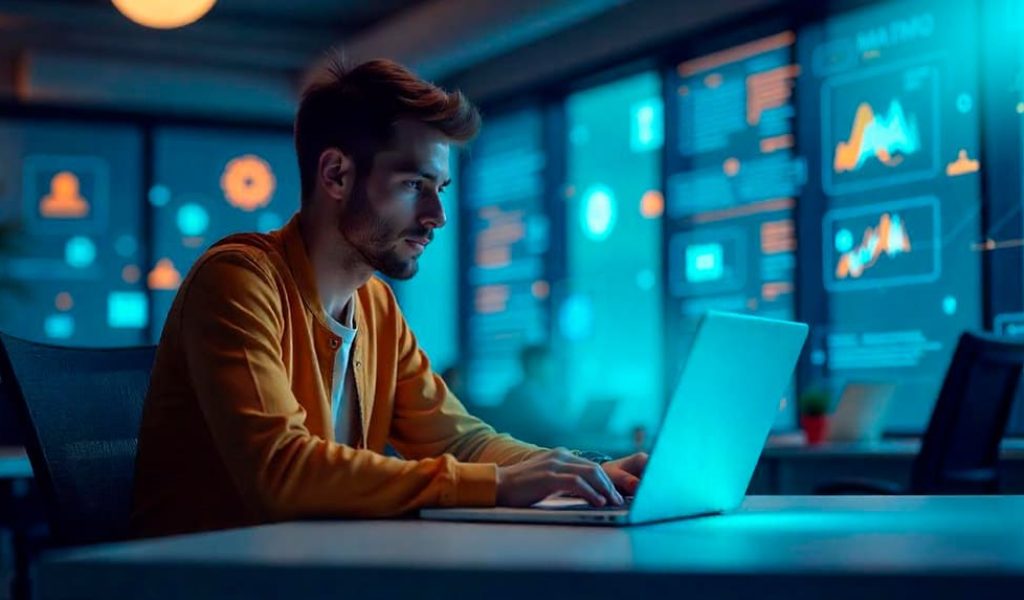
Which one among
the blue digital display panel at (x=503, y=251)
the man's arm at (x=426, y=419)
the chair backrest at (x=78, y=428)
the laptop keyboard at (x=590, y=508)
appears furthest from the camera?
the blue digital display panel at (x=503, y=251)

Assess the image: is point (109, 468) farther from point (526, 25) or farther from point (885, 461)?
point (526, 25)

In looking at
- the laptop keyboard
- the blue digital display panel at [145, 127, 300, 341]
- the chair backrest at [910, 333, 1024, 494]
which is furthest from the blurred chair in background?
the blue digital display panel at [145, 127, 300, 341]

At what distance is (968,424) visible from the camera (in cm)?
390

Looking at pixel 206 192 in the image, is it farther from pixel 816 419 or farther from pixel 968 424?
pixel 968 424

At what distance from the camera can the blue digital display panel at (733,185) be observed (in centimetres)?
656

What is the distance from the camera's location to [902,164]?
5.91 metres

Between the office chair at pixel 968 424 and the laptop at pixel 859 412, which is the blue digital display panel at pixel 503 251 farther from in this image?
the office chair at pixel 968 424

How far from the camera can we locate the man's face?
195cm

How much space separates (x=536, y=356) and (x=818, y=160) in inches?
71.1

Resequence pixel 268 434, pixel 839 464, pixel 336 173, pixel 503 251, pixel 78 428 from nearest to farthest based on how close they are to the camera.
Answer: pixel 268 434 < pixel 78 428 < pixel 336 173 < pixel 839 464 < pixel 503 251

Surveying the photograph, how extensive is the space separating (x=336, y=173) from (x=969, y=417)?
8.34 ft

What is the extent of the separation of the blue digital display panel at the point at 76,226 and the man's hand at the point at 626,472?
7400 mm

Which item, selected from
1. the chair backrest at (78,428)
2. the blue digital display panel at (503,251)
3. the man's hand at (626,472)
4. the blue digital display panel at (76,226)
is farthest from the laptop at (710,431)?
the blue digital display panel at (76,226)

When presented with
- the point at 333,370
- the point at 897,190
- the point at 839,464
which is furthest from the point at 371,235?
the point at 897,190
